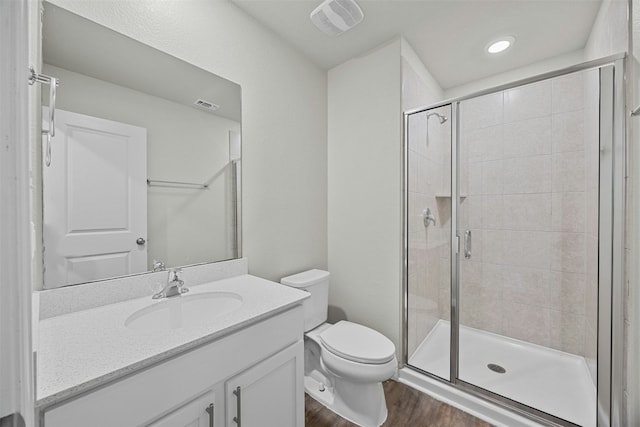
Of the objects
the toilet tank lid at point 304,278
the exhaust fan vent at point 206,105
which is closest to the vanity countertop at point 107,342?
the toilet tank lid at point 304,278

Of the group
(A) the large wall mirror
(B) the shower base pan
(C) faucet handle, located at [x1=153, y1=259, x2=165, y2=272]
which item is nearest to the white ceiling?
(A) the large wall mirror

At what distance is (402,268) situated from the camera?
6.11 ft

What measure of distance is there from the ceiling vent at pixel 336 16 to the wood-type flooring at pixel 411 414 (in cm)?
229

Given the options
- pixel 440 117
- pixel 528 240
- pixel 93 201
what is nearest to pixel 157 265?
pixel 93 201

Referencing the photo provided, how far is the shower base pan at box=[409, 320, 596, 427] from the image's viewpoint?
152 cm

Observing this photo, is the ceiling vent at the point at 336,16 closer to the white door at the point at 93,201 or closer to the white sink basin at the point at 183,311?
the white door at the point at 93,201

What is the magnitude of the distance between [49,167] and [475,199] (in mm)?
2635

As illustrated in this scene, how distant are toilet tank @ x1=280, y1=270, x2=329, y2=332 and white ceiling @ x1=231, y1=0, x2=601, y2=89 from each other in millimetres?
1651

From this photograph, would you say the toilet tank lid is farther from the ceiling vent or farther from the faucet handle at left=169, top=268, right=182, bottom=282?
the ceiling vent

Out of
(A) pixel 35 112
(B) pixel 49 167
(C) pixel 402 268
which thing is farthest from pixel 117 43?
(C) pixel 402 268

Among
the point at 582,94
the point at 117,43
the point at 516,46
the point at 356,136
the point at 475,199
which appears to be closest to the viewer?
the point at 117,43

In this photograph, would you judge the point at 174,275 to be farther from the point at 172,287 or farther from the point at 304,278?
the point at 304,278

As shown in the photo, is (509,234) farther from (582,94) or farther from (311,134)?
(311,134)

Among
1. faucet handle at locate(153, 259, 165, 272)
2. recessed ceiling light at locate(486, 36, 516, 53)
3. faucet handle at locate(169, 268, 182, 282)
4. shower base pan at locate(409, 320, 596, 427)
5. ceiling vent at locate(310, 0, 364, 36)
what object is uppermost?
recessed ceiling light at locate(486, 36, 516, 53)
